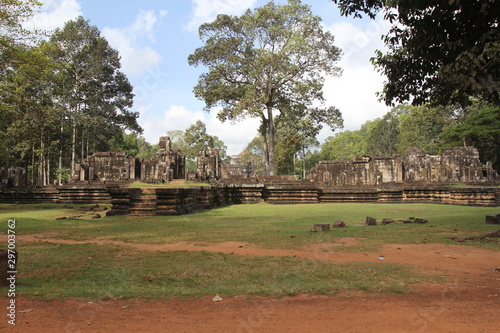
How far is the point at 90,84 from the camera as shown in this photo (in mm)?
35375

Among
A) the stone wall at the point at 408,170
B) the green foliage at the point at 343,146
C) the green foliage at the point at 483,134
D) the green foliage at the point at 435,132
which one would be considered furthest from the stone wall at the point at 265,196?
the green foliage at the point at 343,146

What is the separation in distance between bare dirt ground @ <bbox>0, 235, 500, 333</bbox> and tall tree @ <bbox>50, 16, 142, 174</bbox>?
30672mm

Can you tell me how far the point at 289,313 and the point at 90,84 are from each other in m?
36.9

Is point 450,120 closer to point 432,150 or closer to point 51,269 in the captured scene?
point 432,150

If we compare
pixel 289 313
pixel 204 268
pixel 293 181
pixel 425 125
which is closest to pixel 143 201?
pixel 204 268

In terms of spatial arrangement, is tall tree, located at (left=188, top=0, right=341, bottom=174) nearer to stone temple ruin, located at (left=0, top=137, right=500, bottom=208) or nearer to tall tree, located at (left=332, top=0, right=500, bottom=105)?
stone temple ruin, located at (left=0, top=137, right=500, bottom=208)

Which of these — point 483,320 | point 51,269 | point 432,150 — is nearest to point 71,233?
point 51,269

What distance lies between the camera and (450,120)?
129ft

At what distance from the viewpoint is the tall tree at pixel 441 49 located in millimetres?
5582

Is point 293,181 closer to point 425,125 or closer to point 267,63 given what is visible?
point 267,63

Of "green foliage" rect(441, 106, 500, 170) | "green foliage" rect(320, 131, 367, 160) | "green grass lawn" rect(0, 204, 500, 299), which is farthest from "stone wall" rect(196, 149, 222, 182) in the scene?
"green foliage" rect(320, 131, 367, 160)

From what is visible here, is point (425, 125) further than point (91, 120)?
Yes

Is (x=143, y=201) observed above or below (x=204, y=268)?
above

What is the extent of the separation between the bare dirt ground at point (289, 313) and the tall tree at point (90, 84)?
101ft
